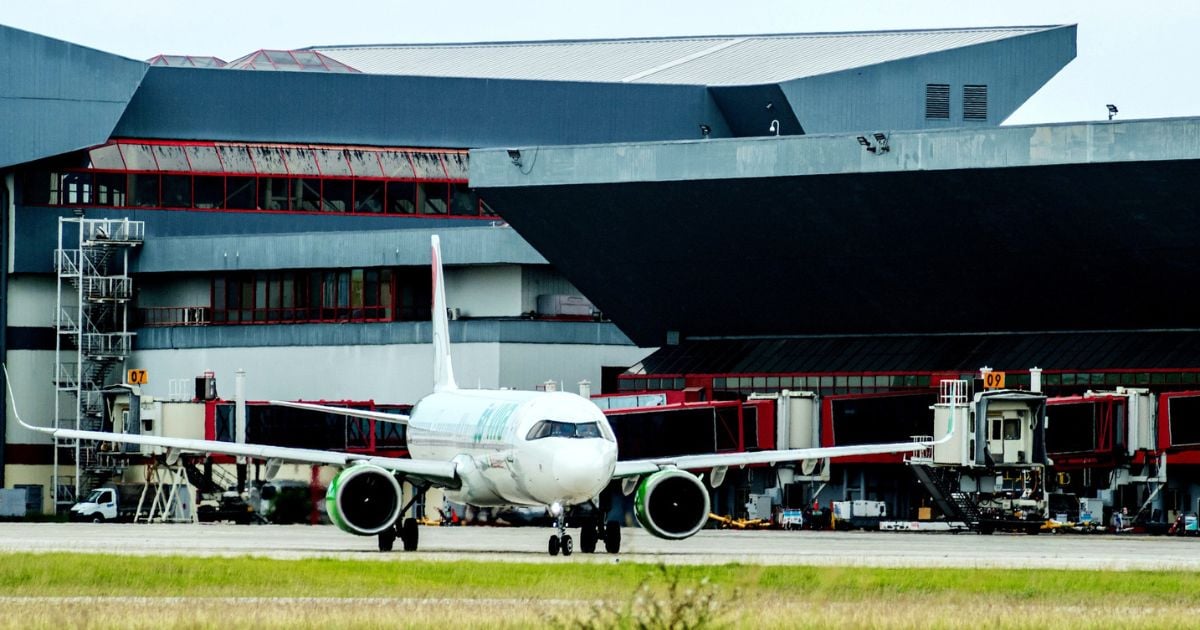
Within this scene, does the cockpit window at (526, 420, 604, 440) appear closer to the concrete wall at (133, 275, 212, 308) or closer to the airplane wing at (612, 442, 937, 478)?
the airplane wing at (612, 442, 937, 478)

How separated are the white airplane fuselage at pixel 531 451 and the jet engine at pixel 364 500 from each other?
7.89 ft

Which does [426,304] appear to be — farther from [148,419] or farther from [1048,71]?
[1048,71]

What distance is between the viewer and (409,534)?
181 ft

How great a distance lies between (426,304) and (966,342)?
31.6 meters

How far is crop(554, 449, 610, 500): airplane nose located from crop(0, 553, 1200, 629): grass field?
4676 millimetres

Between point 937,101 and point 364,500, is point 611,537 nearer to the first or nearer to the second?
point 364,500

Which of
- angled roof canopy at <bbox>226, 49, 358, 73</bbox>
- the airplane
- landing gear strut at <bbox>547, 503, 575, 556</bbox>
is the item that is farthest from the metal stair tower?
landing gear strut at <bbox>547, 503, 575, 556</bbox>

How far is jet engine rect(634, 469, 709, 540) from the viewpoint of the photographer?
52562mm

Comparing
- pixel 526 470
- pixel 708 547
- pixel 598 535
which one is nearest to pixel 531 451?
pixel 526 470

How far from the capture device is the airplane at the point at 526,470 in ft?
164

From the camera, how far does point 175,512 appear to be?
97.9 meters

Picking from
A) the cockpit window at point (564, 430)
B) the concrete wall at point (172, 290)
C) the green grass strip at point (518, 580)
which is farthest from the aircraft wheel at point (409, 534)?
the concrete wall at point (172, 290)

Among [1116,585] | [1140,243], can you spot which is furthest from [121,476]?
[1116,585]

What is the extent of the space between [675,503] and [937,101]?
70.1 m
